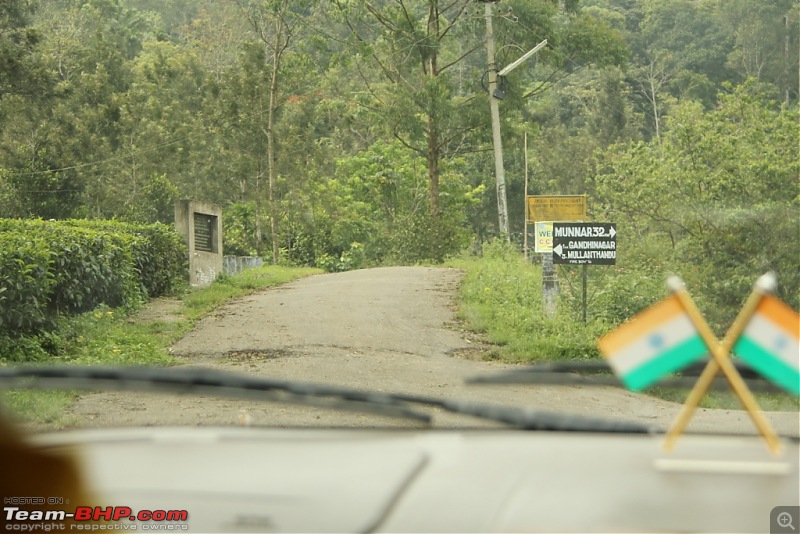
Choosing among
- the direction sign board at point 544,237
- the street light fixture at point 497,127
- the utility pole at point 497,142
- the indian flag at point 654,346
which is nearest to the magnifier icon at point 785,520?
the indian flag at point 654,346

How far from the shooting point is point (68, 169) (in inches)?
1308

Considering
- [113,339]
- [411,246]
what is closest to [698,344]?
[113,339]

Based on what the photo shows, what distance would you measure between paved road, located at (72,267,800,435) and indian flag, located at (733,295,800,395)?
3.17ft

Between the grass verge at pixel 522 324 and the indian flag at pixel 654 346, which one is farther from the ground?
the indian flag at pixel 654 346

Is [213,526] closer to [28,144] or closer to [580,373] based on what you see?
[580,373]

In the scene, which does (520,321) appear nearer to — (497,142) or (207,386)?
(207,386)

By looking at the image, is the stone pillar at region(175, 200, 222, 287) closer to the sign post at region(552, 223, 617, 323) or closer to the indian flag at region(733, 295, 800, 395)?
the sign post at region(552, 223, 617, 323)

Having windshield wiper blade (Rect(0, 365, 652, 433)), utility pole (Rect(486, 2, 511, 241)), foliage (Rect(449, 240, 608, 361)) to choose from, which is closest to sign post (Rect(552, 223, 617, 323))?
foliage (Rect(449, 240, 608, 361))

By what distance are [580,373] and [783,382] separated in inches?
45.9

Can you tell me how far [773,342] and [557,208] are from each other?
17.7 metres

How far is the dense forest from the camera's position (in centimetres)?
1762

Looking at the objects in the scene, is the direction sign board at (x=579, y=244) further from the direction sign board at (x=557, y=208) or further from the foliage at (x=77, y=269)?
the direction sign board at (x=557, y=208)

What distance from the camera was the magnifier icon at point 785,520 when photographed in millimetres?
1507

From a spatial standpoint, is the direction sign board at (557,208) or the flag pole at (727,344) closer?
the flag pole at (727,344)
